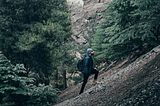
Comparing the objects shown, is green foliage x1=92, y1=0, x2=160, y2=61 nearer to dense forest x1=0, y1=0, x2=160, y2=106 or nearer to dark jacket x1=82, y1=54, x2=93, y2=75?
dense forest x1=0, y1=0, x2=160, y2=106

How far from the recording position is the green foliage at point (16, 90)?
296 inches

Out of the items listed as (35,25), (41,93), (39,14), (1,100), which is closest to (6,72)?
(1,100)

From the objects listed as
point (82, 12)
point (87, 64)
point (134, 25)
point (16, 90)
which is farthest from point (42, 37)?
point (82, 12)

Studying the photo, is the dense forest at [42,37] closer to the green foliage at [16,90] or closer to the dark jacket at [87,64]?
the green foliage at [16,90]

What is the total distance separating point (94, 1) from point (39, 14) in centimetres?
3068

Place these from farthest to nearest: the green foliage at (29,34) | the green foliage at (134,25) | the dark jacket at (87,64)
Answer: the green foliage at (29,34) → the green foliage at (134,25) → the dark jacket at (87,64)

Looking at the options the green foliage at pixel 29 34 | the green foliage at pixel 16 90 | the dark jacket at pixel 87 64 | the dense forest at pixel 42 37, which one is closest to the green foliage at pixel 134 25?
the dense forest at pixel 42 37

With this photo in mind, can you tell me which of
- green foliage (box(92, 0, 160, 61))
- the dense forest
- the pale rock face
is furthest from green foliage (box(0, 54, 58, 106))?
the pale rock face

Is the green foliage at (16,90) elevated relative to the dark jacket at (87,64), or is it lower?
lower

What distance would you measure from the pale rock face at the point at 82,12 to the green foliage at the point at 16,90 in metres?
27.9

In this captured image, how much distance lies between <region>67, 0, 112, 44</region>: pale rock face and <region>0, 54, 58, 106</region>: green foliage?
2789cm

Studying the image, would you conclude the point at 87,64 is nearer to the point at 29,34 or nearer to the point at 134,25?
the point at 134,25

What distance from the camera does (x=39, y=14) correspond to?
12.5 m

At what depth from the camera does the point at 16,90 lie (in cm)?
793
